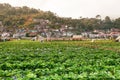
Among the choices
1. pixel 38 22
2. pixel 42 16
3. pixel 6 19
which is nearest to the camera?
pixel 6 19

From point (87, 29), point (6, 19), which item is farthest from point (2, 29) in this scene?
point (87, 29)

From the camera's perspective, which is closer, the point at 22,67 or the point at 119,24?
the point at 22,67

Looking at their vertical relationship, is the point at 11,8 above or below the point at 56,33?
above

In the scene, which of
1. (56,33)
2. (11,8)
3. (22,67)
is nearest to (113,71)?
(22,67)

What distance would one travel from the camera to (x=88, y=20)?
146 meters

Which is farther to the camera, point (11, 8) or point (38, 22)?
point (11, 8)

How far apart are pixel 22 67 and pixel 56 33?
105306 millimetres

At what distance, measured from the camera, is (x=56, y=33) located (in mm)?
121062

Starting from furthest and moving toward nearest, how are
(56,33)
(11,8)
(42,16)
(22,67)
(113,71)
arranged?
(11,8) → (42,16) → (56,33) → (22,67) → (113,71)

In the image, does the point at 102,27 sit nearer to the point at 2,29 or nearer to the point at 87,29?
the point at 87,29

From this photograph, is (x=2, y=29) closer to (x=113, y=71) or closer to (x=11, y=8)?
(x=11, y=8)

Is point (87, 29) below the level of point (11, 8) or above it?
below

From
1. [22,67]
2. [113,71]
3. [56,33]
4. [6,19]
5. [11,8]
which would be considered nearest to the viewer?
[113,71]

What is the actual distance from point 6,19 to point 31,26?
34.6ft
